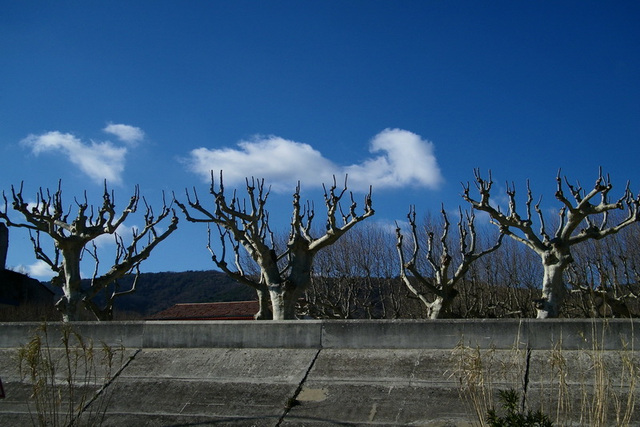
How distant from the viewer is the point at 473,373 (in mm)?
5363

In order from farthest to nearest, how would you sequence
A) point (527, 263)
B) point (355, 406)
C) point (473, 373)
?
point (527, 263) < point (355, 406) < point (473, 373)

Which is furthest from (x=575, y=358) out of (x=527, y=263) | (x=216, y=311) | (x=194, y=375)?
(x=216, y=311)

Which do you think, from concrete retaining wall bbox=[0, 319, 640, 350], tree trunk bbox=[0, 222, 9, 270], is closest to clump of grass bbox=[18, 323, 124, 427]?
concrete retaining wall bbox=[0, 319, 640, 350]

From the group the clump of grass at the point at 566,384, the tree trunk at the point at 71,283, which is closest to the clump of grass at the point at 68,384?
the clump of grass at the point at 566,384

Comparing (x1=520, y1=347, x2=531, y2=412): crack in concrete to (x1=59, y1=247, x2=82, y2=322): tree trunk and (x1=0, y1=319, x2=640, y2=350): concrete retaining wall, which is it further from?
(x1=59, y1=247, x2=82, y2=322): tree trunk

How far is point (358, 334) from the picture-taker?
8.86 meters

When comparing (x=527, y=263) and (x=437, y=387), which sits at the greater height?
(x=527, y=263)

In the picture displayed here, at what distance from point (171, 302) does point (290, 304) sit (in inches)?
2723

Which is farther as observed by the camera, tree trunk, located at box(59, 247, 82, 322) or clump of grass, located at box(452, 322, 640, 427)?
tree trunk, located at box(59, 247, 82, 322)

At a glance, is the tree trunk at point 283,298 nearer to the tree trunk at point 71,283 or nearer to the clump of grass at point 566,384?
the tree trunk at point 71,283

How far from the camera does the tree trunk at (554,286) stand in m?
16.2

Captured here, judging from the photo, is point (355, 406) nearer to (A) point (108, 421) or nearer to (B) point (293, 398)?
(B) point (293, 398)

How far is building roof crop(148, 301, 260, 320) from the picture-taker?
141 ft

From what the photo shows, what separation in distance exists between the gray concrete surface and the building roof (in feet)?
106
